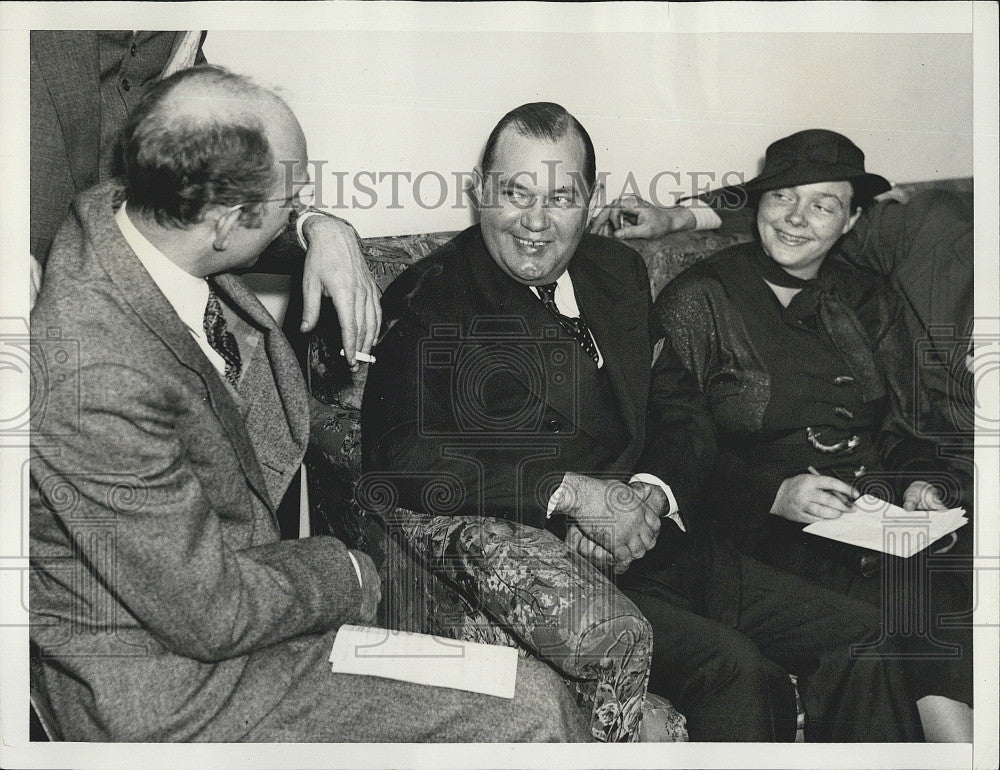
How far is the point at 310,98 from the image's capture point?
7.36ft

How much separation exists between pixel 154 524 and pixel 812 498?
1478mm

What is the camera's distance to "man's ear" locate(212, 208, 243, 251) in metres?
2.07

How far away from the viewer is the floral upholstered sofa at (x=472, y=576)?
2.01 m

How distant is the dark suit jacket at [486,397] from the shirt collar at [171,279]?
403 millimetres

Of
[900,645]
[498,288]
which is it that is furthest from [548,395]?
[900,645]

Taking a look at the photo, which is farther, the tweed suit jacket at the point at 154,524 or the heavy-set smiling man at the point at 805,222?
the heavy-set smiling man at the point at 805,222

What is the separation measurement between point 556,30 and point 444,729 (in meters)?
1.63

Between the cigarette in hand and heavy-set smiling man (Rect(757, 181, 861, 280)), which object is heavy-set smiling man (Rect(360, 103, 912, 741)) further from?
heavy-set smiling man (Rect(757, 181, 861, 280))

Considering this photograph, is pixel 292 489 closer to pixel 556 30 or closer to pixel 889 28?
pixel 556 30

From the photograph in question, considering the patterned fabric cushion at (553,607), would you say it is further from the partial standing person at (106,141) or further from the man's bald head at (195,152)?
the man's bald head at (195,152)

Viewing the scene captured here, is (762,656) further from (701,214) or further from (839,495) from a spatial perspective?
(701,214)

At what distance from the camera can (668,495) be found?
89.4 inches

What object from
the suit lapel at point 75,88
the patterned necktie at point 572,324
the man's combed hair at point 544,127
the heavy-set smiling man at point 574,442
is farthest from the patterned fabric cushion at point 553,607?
the suit lapel at point 75,88
